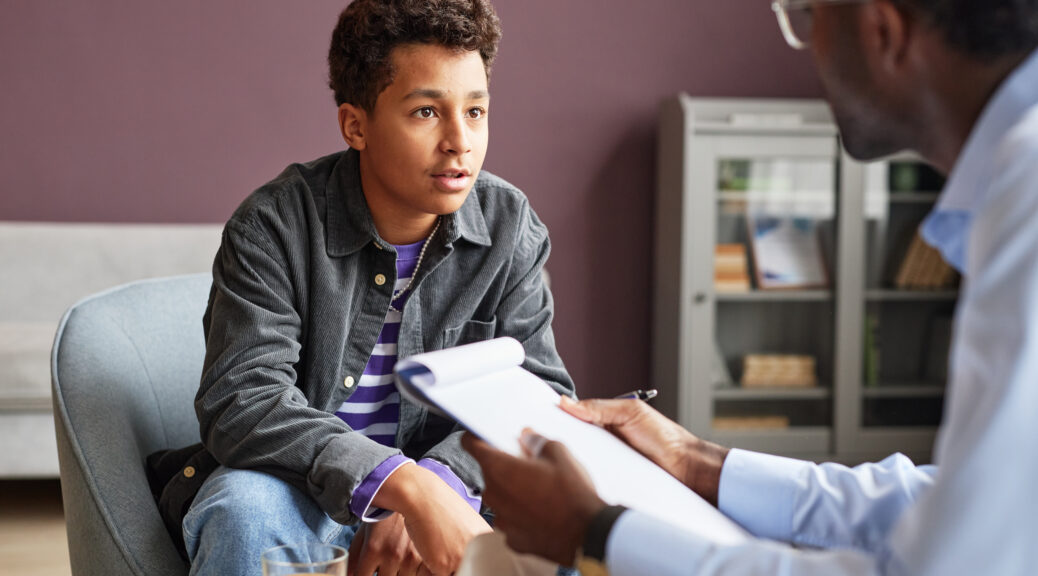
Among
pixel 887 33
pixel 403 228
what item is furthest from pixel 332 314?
pixel 887 33

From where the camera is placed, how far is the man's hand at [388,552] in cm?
125

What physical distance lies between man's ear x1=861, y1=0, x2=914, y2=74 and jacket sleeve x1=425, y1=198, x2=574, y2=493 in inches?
31.4

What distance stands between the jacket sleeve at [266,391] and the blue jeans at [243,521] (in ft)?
0.11

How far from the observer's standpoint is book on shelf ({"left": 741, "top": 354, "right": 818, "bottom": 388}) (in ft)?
12.3

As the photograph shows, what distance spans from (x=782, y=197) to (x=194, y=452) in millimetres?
2751

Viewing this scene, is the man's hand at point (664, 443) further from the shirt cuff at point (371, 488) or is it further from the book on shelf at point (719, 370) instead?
the book on shelf at point (719, 370)

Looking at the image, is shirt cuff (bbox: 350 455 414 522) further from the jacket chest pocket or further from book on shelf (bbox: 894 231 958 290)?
book on shelf (bbox: 894 231 958 290)

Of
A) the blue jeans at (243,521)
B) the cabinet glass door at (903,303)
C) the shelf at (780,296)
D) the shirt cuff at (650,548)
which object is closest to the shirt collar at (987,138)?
the shirt cuff at (650,548)

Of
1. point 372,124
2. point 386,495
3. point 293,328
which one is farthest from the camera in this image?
point 372,124

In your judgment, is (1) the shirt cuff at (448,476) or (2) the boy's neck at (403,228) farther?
(2) the boy's neck at (403,228)

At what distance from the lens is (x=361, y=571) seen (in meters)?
1.26

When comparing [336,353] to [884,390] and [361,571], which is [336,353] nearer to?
[361,571]

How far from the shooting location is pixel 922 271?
3.80 m

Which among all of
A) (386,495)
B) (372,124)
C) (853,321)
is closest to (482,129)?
(372,124)
